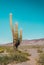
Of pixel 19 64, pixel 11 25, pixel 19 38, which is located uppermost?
pixel 11 25

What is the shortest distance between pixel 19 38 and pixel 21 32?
808 mm

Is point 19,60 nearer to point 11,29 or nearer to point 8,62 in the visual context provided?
point 8,62

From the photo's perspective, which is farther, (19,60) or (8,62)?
(19,60)

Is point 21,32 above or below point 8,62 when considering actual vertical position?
above

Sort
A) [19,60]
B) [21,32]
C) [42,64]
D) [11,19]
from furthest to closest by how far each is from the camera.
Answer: [21,32]
[11,19]
[19,60]
[42,64]

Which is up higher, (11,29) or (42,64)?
(11,29)

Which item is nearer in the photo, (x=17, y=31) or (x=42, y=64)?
(x=42, y=64)

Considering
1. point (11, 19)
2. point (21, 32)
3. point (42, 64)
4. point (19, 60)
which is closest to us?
point (42, 64)

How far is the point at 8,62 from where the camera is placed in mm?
17672

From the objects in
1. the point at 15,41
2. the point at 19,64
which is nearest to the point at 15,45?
the point at 15,41

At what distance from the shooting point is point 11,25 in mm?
22438

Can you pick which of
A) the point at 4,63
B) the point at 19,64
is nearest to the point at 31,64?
the point at 19,64

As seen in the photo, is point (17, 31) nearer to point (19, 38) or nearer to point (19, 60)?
point (19, 38)

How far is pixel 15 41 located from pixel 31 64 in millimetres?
6906
